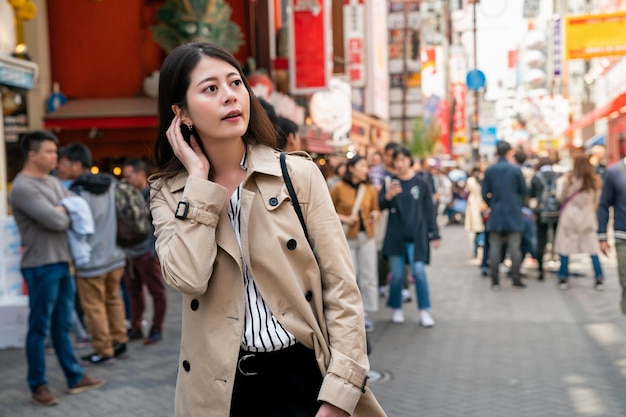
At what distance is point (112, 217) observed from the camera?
23.1ft

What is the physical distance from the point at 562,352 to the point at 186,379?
5.69 meters

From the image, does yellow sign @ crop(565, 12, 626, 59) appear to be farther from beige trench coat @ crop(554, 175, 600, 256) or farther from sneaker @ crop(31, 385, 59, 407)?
sneaker @ crop(31, 385, 59, 407)

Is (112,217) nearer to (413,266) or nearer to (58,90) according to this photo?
(413,266)

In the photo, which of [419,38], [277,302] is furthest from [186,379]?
[419,38]

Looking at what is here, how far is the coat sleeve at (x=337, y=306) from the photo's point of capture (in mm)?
2121

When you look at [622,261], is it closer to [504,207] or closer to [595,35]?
[504,207]

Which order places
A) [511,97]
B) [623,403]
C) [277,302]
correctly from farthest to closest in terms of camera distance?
[511,97] → [623,403] → [277,302]

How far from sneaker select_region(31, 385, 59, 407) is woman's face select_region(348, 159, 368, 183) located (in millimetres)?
3944

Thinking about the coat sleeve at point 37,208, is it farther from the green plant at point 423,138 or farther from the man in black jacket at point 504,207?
the green plant at point 423,138

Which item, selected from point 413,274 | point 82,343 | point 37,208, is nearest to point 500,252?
point 413,274

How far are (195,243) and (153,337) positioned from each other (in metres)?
6.05

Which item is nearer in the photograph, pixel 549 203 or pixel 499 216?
pixel 499 216

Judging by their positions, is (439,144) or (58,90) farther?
(439,144)

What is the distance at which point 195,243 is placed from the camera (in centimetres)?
215
